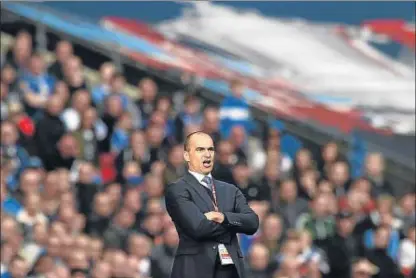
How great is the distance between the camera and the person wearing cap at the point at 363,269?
14477 mm

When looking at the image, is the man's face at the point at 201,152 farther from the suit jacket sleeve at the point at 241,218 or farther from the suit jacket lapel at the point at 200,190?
the suit jacket sleeve at the point at 241,218

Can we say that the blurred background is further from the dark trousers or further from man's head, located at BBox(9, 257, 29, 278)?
the dark trousers

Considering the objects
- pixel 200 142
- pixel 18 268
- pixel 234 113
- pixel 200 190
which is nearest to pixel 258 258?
pixel 18 268

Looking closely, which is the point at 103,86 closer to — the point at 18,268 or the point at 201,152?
the point at 18,268

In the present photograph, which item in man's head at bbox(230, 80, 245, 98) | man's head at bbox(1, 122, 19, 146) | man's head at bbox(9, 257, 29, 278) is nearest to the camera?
man's head at bbox(9, 257, 29, 278)

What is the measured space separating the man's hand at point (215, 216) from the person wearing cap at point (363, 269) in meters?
7.76

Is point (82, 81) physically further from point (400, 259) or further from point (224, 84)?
point (400, 259)

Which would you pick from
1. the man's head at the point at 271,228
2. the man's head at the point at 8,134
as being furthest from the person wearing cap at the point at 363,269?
the man's head at the point at 8,134

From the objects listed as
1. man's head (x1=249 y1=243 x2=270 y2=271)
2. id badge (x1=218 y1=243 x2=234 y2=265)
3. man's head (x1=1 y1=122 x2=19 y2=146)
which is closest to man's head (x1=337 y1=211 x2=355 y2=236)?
man's head (x1=249 y1=243 x2=270 y2=271)

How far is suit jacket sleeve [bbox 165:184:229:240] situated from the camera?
6.90 metres

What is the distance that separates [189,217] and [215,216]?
0.15 meters

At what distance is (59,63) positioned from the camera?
49.5 ft

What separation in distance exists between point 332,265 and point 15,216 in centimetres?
389

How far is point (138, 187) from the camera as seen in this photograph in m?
14.5
